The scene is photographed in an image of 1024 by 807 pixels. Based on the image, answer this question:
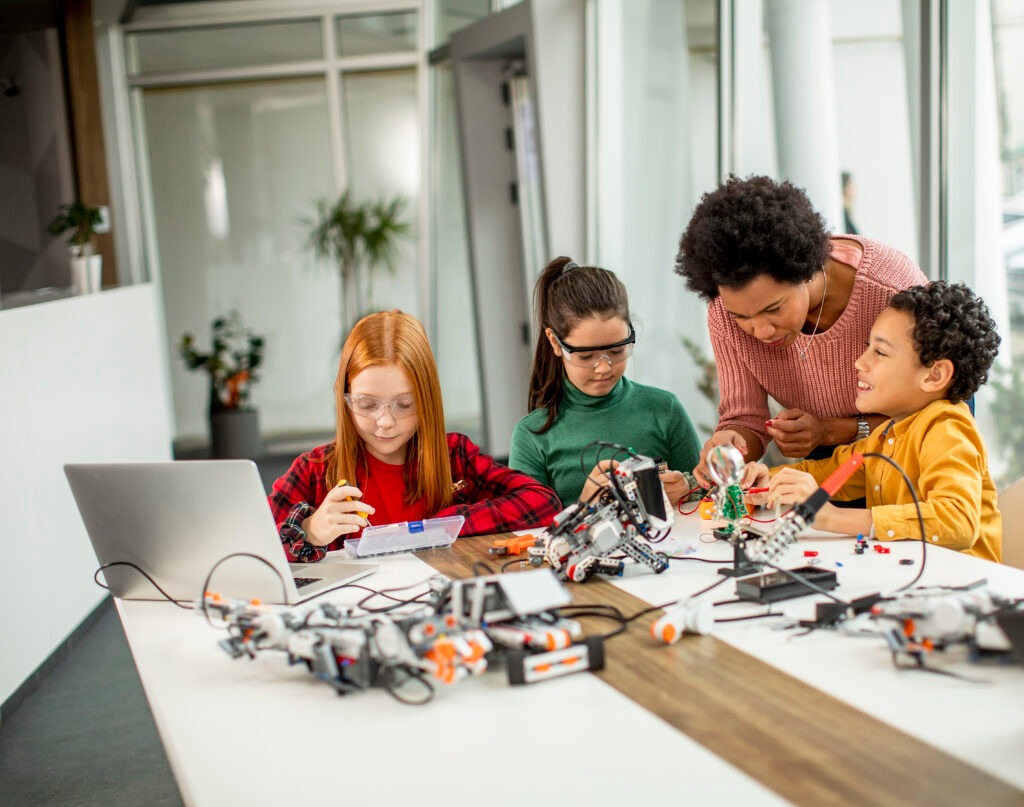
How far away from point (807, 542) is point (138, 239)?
270 inches

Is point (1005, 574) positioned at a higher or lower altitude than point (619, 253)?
lower

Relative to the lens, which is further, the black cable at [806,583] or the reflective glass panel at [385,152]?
the reflective glass panel at [385,152]

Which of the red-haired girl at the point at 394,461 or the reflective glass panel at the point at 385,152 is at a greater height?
the reflective glass panel at the point at 385,152

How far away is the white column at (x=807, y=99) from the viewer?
145 inches

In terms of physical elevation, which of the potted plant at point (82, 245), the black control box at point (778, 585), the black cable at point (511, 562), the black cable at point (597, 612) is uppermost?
the potted plant at point (82, 245)

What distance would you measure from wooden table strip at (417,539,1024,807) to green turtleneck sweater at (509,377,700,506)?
115cm

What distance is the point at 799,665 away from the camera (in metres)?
1.35

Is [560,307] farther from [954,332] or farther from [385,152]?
[385,152]

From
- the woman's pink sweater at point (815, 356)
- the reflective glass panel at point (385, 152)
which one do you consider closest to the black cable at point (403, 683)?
the woman's pink sweater at point (815, 356)

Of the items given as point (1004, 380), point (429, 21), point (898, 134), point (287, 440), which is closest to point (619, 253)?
point (898, 134)

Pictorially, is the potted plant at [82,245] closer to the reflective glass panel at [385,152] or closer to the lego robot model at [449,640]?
the reflective glass panel at [385,152]

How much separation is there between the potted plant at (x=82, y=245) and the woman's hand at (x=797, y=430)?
404 centimetres

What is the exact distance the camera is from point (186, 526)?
1.68 metres

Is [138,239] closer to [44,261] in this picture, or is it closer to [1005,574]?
[44,261]
